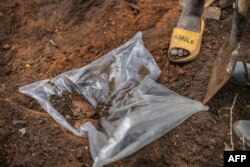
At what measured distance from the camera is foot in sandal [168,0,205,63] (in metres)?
2.21

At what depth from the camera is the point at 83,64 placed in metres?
2.23

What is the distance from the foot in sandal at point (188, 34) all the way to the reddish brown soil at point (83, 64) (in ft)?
Answer: 0.17

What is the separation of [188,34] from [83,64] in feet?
1.94

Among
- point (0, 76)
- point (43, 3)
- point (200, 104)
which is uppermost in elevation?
point (43, 3)

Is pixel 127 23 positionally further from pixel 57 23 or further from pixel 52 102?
pixel 52 102

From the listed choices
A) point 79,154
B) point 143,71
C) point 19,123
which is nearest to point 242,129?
point 143,71

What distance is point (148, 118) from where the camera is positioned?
71.4 inches

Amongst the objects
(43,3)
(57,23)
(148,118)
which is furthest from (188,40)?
(43,3)

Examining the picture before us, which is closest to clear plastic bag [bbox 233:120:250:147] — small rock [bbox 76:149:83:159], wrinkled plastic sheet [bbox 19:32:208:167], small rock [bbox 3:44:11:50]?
wrinkled plastic sheet [bbox 19:32:208:167]

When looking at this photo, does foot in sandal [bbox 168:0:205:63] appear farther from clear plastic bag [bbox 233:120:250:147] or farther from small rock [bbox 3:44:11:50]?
small rock [bbox 3:44:11:50]

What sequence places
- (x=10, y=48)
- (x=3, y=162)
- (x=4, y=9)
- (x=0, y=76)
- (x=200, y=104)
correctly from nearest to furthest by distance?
(x=3, y=162) → (x=200, y=104) → (x=0, y=76) → (x=10, y=48) → (x=4, y=9)

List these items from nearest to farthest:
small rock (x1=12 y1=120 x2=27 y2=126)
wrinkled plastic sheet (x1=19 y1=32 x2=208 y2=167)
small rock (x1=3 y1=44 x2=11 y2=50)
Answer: wrinkled plastic sheet (x1=19 y1=32 x2=208 y2=167) < small rock (x1=12 y1=120 x2=27 y2=126) < small rock (x1=3 y1=44 x2=11 y2=50)

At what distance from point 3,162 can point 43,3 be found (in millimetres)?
1169

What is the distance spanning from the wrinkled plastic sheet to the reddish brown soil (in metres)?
0.05
